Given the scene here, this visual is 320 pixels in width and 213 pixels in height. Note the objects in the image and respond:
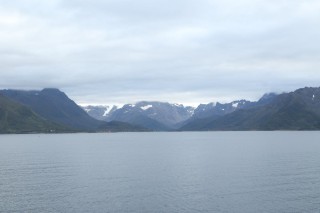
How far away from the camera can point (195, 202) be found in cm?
8844

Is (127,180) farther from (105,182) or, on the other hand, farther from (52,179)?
(52,179)

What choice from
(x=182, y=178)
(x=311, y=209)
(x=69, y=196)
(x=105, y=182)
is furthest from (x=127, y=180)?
(x=311, y=209)

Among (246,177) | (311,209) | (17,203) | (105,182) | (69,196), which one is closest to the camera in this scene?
(311,209)

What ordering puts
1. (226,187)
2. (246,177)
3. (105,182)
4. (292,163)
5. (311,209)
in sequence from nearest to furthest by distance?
(311,209) < (226,187) < (105,182) < (246,177) < (292,163)

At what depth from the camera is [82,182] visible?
116 meters

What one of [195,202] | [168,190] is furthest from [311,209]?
[168,190]

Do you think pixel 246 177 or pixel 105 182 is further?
pixel 246 177

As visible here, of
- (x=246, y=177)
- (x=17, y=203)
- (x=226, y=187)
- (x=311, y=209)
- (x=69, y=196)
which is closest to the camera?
(x=311, y=209)

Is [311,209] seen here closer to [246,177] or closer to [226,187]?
[226,187]

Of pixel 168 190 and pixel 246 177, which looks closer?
pixel 168 190

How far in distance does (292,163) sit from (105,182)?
80.5 meters

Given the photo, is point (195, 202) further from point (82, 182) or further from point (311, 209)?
point (82, 182)

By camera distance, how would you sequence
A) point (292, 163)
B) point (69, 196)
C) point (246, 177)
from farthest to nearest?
point (292, 163) → point (246, 177) → point (69, 196)

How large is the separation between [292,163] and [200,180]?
58262mm
